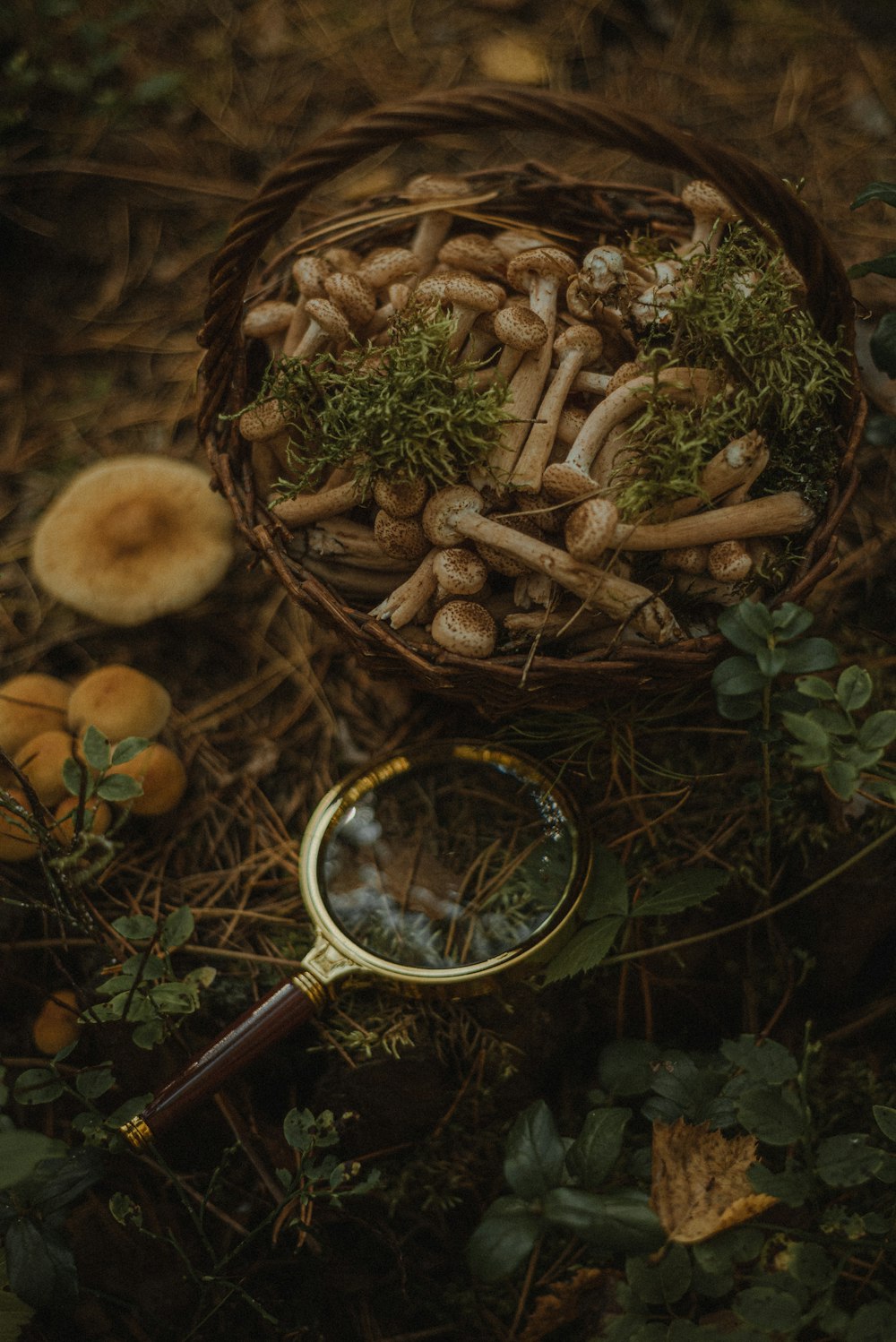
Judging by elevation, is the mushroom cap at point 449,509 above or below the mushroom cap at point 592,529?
below

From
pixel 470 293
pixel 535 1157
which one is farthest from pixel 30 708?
pixel 535 1157

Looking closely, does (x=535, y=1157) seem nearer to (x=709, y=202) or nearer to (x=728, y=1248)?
(x=728, y=1248)

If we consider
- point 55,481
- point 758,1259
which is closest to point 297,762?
point 55,481

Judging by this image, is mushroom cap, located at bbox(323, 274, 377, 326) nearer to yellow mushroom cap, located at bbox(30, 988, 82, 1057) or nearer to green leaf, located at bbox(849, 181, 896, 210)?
green leaf, located at bbox(849, 181, 896, 210)

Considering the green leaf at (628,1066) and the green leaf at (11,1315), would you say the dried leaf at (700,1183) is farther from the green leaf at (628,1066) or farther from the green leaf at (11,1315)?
the green leaf at (11,1315)

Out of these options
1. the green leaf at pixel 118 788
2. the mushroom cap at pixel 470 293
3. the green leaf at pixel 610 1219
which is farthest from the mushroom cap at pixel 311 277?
the green leaf at pixel 610 1219
